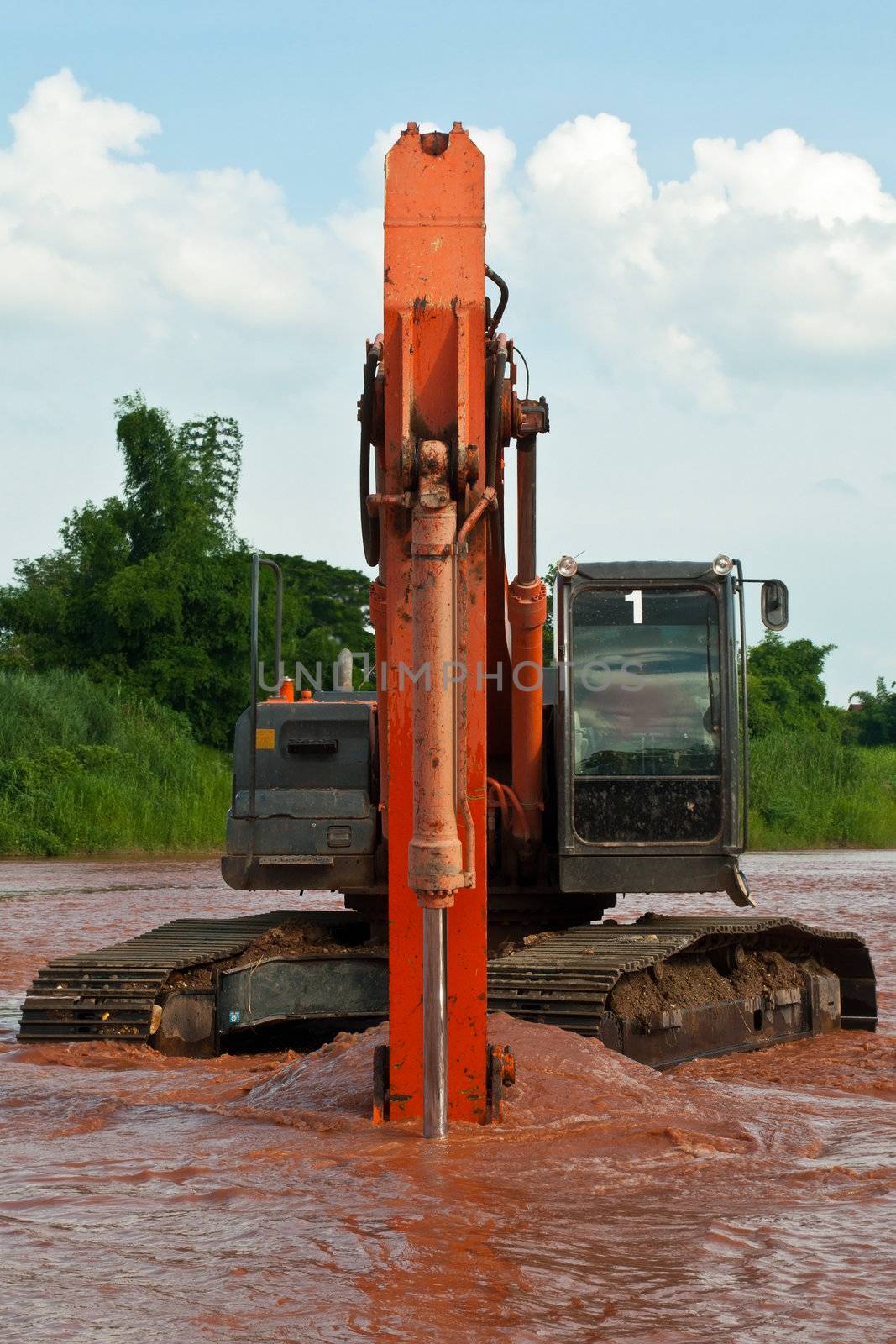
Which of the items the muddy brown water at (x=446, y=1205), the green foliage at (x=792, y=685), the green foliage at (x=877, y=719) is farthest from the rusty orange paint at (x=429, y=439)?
the green foliage at (x=877, y=719)

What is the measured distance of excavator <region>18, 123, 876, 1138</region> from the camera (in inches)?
247

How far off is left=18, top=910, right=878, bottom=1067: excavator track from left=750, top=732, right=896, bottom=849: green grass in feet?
89.7

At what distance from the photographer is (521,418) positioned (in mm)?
6891

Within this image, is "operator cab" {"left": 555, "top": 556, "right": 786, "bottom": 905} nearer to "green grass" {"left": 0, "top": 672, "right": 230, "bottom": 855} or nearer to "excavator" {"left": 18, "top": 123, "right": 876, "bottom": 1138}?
"excavator" {"left": 18, "top": 123, "right": 876, "bottom": 1138}

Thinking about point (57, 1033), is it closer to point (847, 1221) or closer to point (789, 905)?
point (847, 1221)

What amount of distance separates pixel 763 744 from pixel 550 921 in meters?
28.7

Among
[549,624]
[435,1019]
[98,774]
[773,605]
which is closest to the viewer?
[435,1019]

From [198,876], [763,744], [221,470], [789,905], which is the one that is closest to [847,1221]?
[789,905]

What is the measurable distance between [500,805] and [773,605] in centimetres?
171

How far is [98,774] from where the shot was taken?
120 feet

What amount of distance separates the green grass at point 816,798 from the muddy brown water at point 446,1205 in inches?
1156

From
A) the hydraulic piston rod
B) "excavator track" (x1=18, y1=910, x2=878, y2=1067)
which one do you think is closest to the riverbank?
"excavator track" (x1=18, y1=910, x2=878, y2=1067)

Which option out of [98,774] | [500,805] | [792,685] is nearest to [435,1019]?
[500,805]

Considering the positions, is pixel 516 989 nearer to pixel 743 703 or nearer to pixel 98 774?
pixel 743 703
